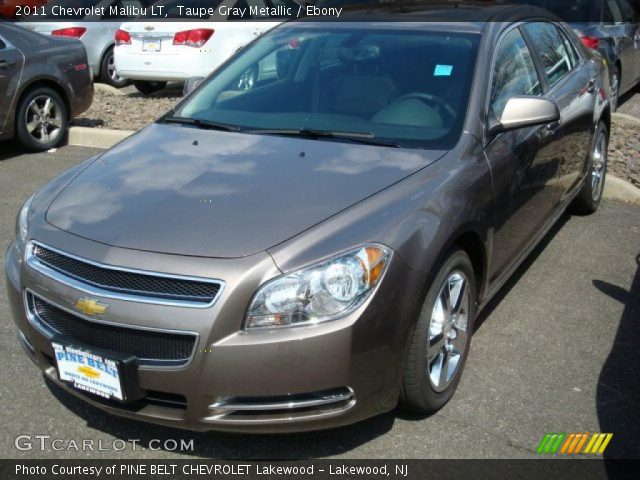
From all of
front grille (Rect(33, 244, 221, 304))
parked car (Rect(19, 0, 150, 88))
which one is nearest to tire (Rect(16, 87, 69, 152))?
parked car (Rect(19, 0, 150, 88))

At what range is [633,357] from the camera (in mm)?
4094

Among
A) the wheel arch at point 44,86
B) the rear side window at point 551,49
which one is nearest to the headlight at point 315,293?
the rear side window at point 551,49

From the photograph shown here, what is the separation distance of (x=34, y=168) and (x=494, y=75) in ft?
17.7

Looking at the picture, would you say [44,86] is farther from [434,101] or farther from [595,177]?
[434,101]

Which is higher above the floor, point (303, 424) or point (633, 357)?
point (303, 424)

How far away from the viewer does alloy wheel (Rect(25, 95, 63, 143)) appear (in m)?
8.59

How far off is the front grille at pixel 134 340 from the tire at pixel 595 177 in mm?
4051

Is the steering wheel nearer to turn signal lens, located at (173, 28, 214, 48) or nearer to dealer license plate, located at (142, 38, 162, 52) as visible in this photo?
turn signal lens, located at (173, 28, 214, 48)

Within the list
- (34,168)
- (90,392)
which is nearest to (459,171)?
(90,392)

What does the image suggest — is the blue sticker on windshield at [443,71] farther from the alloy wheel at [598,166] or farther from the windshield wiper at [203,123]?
the alloy wheel at [598,166]

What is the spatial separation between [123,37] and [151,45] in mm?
523

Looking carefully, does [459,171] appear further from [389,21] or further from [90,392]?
[90,392]

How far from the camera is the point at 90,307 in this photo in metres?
2.97

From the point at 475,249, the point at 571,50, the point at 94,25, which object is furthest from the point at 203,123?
the point at 94,25
